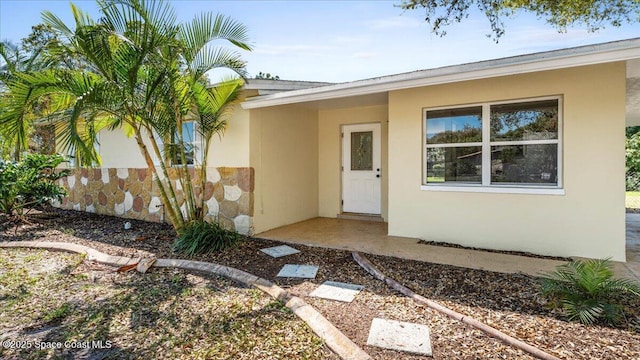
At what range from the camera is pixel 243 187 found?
6594 mm

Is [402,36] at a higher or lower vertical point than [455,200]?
higher

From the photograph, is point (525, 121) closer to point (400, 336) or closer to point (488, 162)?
point (488, 162)

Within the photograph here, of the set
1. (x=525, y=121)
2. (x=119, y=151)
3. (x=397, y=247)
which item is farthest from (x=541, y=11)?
(x=119, y=151)

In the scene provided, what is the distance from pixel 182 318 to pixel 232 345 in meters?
0.78

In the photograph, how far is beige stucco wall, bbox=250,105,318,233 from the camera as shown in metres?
6.75

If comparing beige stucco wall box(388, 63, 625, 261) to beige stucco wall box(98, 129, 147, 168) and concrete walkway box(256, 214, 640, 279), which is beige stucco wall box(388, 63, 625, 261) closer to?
concrete walkway box(256, 214, 640, 279)

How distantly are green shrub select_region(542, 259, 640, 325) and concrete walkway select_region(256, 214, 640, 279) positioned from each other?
0.86 metres

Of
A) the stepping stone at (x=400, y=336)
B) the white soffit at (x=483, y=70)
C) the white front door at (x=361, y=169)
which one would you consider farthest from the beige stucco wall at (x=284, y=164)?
the stepping stone at (x=400, y=336)

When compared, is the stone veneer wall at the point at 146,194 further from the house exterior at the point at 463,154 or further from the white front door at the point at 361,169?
the white front door at the point at 361,169

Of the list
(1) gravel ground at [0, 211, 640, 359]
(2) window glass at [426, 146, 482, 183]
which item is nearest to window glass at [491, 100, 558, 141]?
(2) window glass at [426, 146, 482, 183]

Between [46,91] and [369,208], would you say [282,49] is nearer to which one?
[369,208]

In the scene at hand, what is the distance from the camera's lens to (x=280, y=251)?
5.48 metres

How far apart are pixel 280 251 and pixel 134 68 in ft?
11.3

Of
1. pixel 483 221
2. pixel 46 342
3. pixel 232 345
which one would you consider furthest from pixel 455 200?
pixel 46 342
